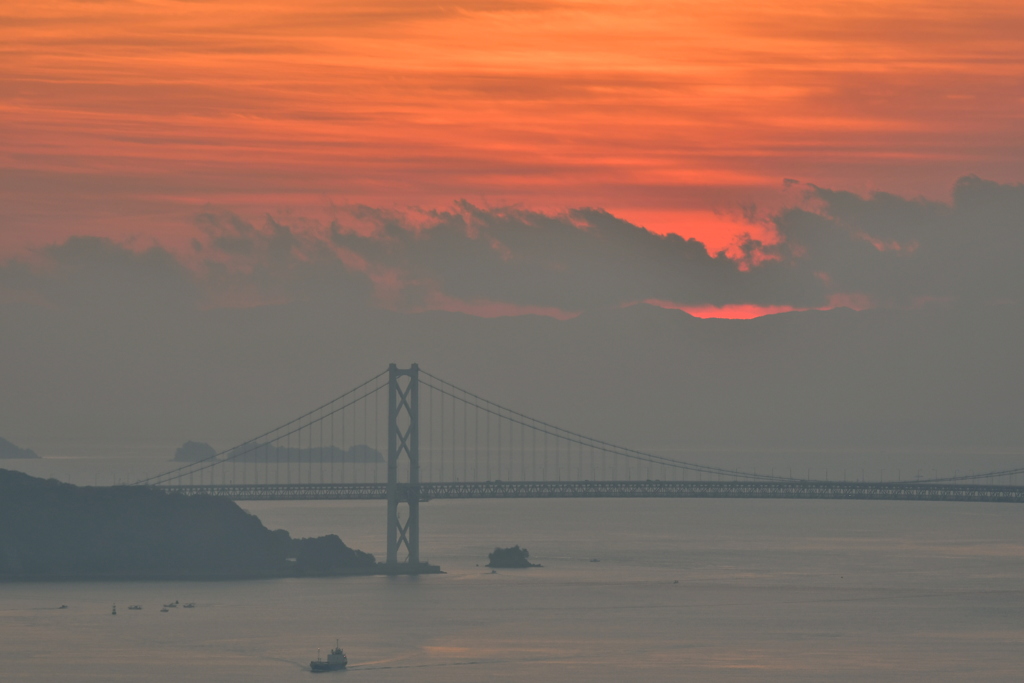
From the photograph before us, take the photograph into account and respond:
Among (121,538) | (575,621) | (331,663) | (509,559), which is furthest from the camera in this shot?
(509,559)

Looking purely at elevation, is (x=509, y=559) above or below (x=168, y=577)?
above

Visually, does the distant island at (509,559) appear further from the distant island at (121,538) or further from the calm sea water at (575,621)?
the distant island at (121,538)

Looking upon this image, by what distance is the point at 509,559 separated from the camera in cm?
8994

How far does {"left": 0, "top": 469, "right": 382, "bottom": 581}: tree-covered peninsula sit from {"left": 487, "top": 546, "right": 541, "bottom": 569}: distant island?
1058 cm

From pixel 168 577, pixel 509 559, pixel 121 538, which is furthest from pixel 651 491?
pixel 121 538

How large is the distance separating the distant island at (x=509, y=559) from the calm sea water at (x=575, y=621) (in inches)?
38.6

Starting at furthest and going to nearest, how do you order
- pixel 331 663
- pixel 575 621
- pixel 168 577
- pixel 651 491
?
pixel 651 491 < pixel 168 577 < pixel 575 621 < pixel 331 663

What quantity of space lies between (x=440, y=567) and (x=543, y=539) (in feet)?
90.1

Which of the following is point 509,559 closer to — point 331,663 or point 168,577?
point 168,577

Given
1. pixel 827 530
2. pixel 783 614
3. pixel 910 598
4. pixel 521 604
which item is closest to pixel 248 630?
pixel 521 604

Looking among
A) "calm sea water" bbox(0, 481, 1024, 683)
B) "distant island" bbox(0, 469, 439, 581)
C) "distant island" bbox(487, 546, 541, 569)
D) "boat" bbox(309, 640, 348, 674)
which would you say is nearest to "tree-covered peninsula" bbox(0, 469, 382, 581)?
"distant island" bbox(0, 469, 439, 581)

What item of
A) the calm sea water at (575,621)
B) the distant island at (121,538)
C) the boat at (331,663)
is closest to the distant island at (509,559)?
the calm sea water at (575,621)

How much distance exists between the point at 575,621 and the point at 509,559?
2084cm

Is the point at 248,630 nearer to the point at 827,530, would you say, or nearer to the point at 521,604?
the point at 521,604
